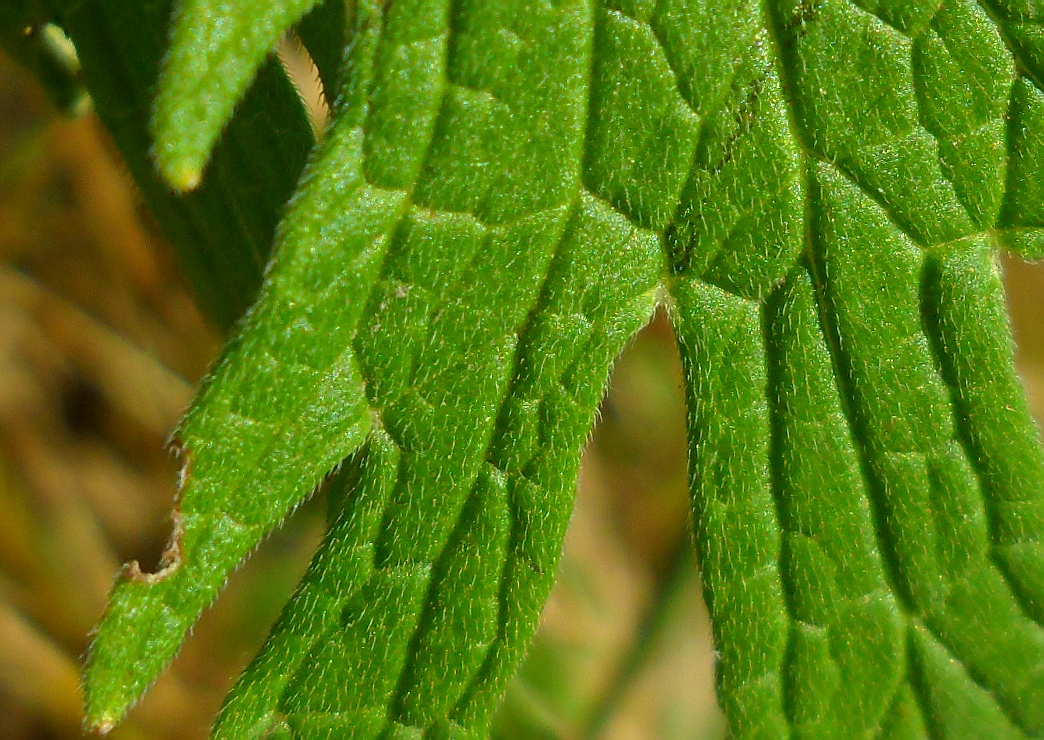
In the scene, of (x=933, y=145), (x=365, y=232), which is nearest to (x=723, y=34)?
(x=933, y=145)

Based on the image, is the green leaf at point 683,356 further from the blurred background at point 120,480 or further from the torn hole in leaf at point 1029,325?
the torn hole in leaf at point 1029,325

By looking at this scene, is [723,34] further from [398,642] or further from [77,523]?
[77,523]

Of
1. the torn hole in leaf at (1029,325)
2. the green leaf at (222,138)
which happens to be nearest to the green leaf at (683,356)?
the green leaf at (222,138)

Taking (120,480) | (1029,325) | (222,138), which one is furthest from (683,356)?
(1029,325)

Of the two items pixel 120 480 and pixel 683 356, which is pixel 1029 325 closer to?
pixel 683 356

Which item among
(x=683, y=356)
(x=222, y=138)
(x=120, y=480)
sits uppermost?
(x=222, y=138)

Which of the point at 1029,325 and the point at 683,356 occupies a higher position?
the point at 683,356
